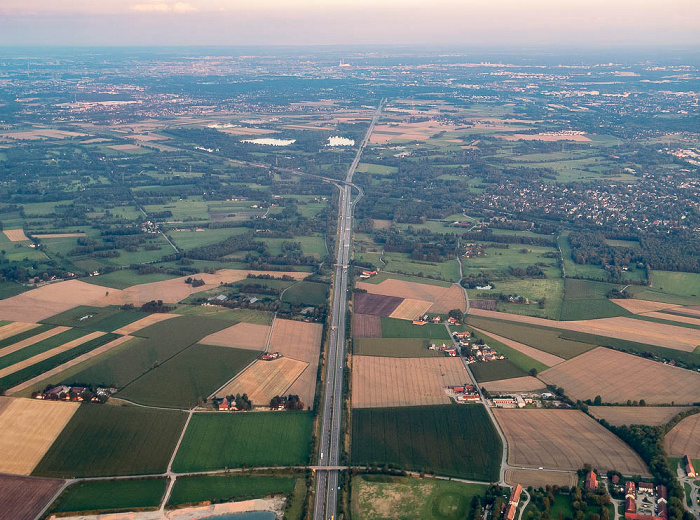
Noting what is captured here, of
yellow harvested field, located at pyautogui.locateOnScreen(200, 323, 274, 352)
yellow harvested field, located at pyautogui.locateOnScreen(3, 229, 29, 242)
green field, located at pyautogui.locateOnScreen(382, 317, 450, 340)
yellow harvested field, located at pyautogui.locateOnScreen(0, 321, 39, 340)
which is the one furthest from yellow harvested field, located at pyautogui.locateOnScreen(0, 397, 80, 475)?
yellow harvested field, located at pyautogui.locateOnScreen(3, 229, 29, 242)

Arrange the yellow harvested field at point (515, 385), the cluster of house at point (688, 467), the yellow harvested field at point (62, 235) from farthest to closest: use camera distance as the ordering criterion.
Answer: the yellow harvested field at point (62, 235)
the yellow harvested field at point (515, 385)
the cluster of house at point (688, 467)

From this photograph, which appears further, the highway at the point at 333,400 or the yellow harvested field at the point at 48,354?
the yellow harvested field at the point at 48,354

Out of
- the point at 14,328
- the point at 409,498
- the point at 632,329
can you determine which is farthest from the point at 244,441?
the point at 632,329

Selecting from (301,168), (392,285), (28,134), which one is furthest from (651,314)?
(28,134)

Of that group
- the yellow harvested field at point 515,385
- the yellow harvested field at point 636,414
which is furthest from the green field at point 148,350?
the yellow harvested field at point 636,414

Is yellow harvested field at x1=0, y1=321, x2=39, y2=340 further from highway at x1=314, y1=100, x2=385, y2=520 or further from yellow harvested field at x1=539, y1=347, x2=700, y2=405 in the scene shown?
yellow harvested field at x1=539, y1=347, x2=700, y2=405

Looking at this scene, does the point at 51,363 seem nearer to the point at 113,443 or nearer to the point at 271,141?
the point at 113,443

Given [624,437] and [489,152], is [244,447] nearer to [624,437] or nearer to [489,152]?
[624,437]

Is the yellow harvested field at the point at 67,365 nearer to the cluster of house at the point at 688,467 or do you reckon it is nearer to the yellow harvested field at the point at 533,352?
the yellow harvested field at the point at 533,352
